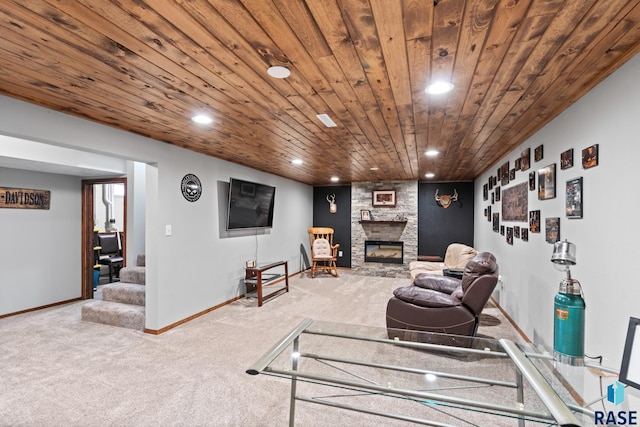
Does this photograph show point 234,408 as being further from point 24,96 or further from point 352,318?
point 24,96

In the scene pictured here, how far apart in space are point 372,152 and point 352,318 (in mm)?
2208

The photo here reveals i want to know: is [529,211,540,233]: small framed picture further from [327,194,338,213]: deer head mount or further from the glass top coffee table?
[327,194,338,213]: deer head mount

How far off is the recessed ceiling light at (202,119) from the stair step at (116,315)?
2.42 metres

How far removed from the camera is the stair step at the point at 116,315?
3.72m

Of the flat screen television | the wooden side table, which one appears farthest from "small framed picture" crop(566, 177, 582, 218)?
the flat screen television

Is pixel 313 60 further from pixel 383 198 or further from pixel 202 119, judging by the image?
pixel 383 198

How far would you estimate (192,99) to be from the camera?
233 cm

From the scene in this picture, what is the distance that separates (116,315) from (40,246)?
1.88m

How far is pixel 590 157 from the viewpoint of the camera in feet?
6.75

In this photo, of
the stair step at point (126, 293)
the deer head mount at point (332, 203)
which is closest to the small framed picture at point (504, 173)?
the deer head mount at point (332, 203)

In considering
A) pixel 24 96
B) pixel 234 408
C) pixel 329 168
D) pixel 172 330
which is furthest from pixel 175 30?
pixel 329 168

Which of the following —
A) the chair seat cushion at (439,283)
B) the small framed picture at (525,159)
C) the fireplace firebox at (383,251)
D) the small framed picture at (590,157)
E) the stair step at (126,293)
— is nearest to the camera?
the small framed picture at (590,157)

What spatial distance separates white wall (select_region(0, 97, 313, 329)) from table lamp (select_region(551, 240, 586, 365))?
10.4 feet

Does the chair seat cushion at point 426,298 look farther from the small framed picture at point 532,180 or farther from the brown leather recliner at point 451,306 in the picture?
the small framed picture at point 532,180
